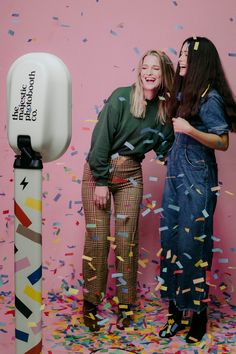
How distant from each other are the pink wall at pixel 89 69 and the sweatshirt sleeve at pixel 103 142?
522 mm

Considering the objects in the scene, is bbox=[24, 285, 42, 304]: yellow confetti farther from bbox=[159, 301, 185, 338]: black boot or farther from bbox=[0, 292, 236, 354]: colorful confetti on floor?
bbox=[159, 301, 185, 338]: black boot

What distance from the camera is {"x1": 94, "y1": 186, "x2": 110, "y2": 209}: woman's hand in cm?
276

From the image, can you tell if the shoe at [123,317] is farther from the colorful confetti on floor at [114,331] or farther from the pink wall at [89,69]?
the pink wall at [89,69]

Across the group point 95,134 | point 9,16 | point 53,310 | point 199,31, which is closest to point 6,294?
point 53,310

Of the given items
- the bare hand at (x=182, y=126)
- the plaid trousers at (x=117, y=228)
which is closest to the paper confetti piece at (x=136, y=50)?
the plaid trousers at (x=117, y=228)

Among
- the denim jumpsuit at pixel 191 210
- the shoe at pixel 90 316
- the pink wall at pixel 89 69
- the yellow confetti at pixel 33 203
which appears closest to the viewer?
the yellow confetti at pixel 33 203

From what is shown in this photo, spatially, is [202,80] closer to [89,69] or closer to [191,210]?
[191,210]

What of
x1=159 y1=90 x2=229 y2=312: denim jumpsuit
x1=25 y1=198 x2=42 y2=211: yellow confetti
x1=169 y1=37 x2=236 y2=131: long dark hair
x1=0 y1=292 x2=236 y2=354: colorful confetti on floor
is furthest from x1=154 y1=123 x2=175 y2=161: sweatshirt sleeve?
x1=25 y1=198 x2=42 y2=211: yellow confetti

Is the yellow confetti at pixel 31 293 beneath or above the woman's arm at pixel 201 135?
beneath

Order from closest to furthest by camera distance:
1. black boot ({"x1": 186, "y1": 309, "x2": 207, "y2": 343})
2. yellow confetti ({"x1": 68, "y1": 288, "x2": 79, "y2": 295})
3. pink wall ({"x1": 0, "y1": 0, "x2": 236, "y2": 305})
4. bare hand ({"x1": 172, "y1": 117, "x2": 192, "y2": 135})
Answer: bare hand ({"x1": 172, "y1": 117, "x2": 192, "y2": 135}), black boot ({"x1": 186, "y1": 309, "x2": 207, "y2": 343}), pink wall ({"x1": 0, "y1": 0, "x2": 236, "y2": 305}), yellow confetti ({"x1": 68, "y1": 288, "x2": 79, "y2": 295})

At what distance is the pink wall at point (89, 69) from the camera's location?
311 centimetres

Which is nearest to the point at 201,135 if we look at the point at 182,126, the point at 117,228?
the point at 182,126

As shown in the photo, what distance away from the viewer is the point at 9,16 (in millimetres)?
3305

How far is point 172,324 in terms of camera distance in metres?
2.80
